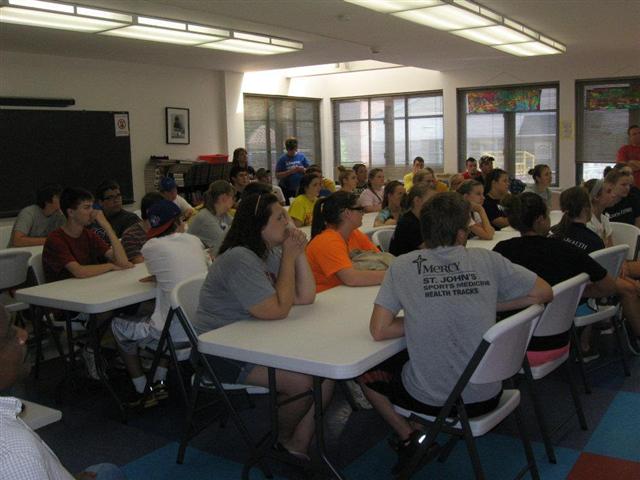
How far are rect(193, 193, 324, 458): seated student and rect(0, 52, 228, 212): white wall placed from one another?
6.05 m

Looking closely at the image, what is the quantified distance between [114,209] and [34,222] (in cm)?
90

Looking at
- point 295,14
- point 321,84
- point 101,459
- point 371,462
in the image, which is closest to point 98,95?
point 295,14

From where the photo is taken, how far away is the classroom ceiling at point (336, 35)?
5.85 metres

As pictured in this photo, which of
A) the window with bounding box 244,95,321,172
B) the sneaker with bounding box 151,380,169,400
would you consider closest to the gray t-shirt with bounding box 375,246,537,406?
the sneaker with bounding box 151,380,169,400

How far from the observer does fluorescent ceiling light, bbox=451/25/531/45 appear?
23.7 feet

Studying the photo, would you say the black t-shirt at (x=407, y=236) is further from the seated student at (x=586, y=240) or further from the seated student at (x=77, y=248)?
the seated student at (x=77, y=248)

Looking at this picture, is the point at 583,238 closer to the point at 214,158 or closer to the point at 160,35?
the point at 160,35

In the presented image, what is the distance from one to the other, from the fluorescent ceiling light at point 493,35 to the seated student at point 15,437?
665 centimetres

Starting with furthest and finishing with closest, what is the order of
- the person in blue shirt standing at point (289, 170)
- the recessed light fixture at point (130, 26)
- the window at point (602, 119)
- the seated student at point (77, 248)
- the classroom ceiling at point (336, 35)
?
the window at point (602, 119) → the person in blue shirt standing at point (289, 170) → the classroom ceiling at point (336, 35) → the recessed light fixture at point (130, 26) → the seated student at point (77, 248)

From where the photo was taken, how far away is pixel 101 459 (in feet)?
10.0

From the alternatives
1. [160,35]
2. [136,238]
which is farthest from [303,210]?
[160,35]

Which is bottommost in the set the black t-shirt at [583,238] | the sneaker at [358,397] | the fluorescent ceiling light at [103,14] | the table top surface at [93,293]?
the sneaker at [358,397]

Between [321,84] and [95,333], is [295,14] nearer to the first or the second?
[95,333]

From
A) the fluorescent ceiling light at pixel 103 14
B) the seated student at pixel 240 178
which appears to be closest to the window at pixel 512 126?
the seated student at pixel 240 178
